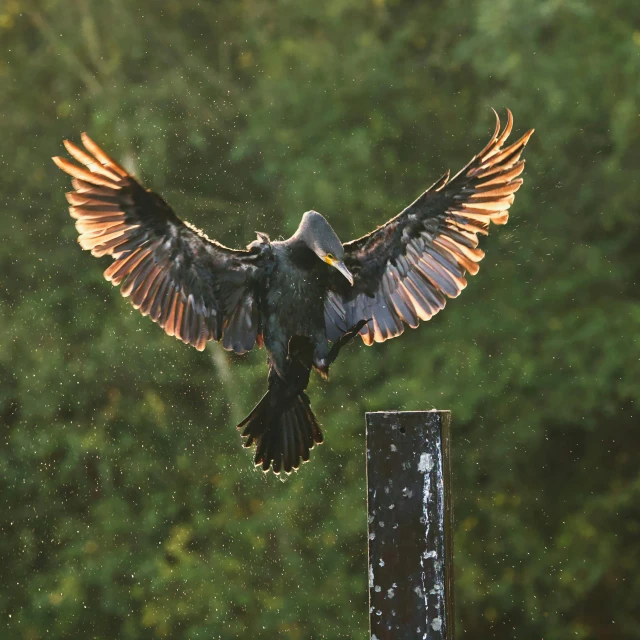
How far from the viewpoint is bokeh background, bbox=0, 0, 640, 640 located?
923cm

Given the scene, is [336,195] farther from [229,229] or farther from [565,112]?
[565,112]

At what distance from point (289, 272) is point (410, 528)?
1680 millimetres

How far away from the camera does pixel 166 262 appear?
405 centimetres

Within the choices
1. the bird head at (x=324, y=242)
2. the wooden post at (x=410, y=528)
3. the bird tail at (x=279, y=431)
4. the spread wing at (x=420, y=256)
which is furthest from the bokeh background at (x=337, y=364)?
the wooden post at (x=410, y=528)

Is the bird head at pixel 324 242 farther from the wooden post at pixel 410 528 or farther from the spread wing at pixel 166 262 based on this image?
the wooden post at pixel 410 528

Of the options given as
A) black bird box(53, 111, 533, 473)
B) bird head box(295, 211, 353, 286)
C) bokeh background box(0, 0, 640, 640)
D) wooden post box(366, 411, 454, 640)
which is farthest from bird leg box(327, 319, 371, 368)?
bokeh background box(0, 0, 640, 640)

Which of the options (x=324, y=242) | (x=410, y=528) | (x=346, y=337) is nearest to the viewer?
(x=410, y=528)

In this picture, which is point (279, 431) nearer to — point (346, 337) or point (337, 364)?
point (346, 337)

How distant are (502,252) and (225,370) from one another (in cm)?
270

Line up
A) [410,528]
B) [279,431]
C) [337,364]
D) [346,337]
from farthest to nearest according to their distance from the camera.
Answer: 1. [337,364]
2. [279,431]
3. [346,337]
4. [410,528]

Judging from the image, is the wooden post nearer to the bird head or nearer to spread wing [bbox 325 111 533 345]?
the bird head

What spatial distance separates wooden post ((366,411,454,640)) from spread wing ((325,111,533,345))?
1.67 m

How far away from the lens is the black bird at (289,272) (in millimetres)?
3908

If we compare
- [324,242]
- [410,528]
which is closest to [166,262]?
[324,242]
